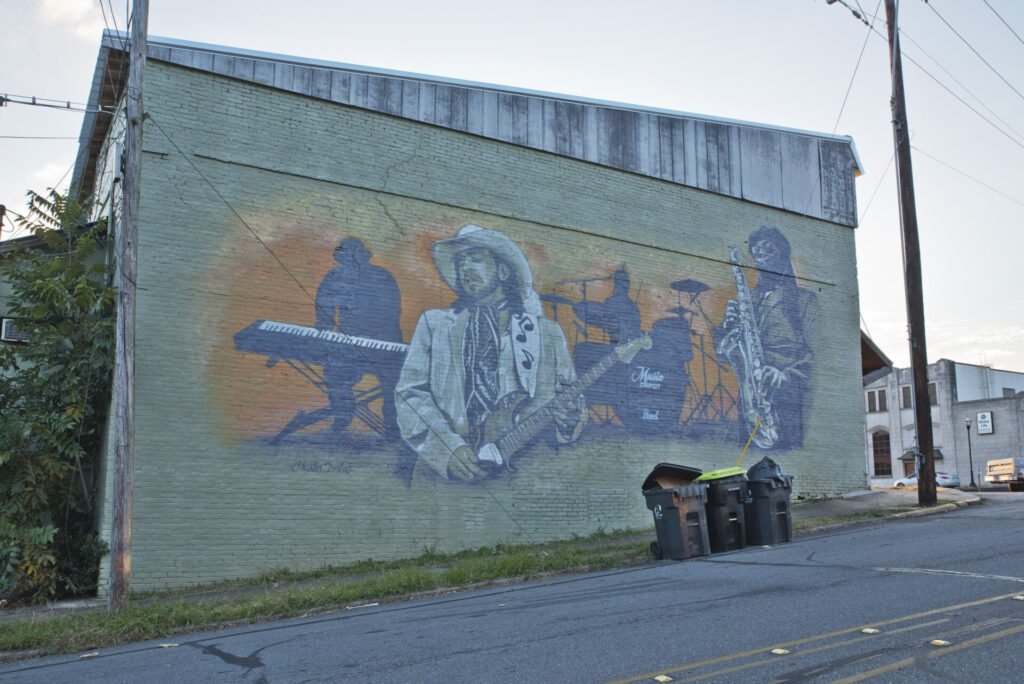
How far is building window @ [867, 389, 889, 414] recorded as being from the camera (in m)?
56.5

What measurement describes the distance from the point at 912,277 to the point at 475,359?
10.1 meters

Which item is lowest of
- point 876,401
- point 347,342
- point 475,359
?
point 475,359

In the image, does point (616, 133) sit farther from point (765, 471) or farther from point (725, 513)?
point (725, 513)

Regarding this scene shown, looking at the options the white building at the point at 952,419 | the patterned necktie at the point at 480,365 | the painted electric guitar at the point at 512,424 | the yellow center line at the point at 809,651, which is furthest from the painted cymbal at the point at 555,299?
the white building at the point at 952,419

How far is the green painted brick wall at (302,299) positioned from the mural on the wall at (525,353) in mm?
163

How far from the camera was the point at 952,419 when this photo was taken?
52156 mm

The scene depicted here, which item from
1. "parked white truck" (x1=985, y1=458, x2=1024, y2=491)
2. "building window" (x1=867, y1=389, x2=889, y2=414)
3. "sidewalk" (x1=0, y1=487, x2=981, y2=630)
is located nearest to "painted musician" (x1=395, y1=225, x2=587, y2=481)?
"sidewalk" (x1=0, y1=487, x2=981, y2=630)

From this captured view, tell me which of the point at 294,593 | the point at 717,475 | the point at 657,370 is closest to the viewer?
the point at 294,593

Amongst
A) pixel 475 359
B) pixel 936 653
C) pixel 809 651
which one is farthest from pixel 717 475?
pixel 936 653

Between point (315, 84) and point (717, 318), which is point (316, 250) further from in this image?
point (717, 318)

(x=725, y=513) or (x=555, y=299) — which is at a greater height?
(x=555, y=299)

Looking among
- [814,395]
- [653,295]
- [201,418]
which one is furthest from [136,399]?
[814,395]
